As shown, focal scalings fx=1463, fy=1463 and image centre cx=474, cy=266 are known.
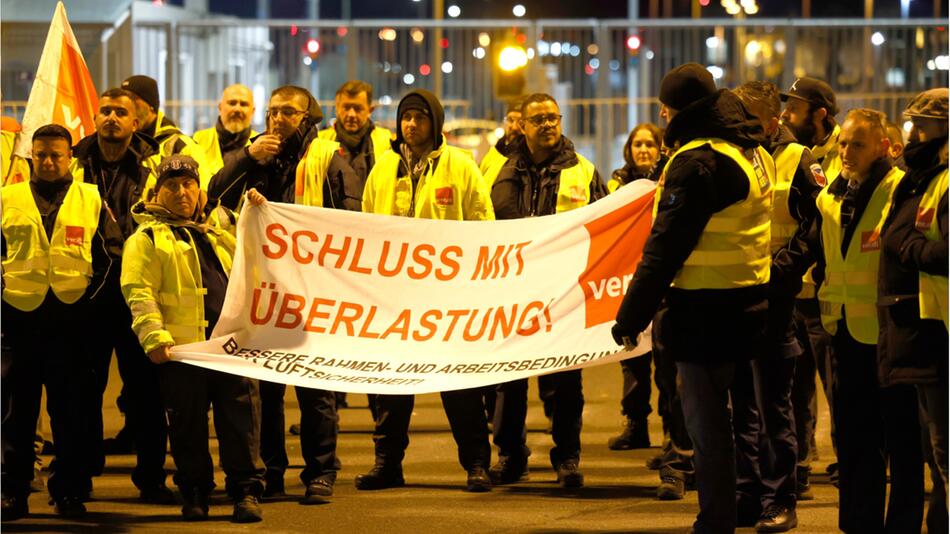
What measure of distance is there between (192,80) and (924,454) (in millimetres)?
13118

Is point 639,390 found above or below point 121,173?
below

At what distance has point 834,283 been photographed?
21.6 ft

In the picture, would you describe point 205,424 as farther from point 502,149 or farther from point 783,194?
point 502,149

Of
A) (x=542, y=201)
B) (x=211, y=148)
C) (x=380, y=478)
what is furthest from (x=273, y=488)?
(x=211, y=148)

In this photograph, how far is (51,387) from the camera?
304 inches

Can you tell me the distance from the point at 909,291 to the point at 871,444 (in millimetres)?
→ 896

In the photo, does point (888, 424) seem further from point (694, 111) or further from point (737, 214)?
point (694, 111)

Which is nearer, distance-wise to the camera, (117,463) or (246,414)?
(246,414)

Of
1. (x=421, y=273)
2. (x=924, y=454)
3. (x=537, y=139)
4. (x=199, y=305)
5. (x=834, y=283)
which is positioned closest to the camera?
(x=924, y=454)

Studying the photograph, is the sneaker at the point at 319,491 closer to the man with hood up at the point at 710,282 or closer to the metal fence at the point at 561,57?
the man with hood up at the point at 710,282

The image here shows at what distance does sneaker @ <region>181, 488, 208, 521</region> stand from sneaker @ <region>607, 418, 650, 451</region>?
121 inches

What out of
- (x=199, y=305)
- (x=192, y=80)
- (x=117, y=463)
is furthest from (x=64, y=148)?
(x=192, y=80)

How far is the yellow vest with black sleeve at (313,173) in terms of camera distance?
8.27m

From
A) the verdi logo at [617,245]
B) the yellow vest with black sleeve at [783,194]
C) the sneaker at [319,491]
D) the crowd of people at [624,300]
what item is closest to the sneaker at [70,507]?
the crowd of people at [624,300]
